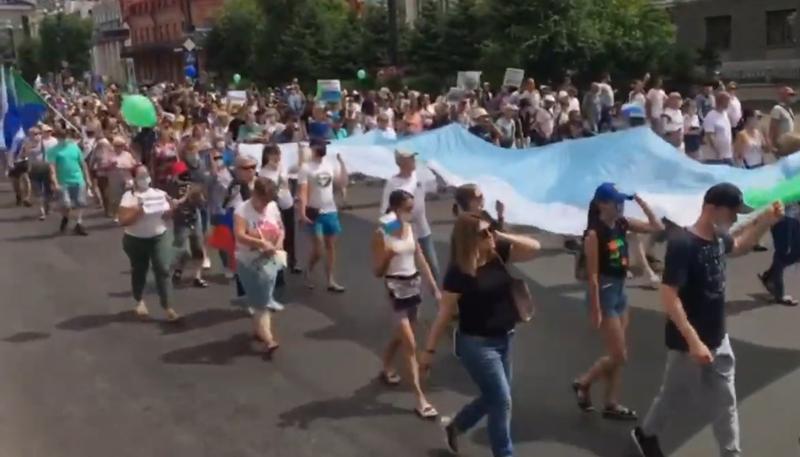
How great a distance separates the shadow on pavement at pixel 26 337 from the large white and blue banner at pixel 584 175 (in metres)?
4.58

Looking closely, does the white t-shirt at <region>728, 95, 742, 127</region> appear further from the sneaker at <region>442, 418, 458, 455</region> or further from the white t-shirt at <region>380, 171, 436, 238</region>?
the sneaker at <region>442, 418, 458, 455</region>

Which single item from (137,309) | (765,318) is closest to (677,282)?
(765,318)

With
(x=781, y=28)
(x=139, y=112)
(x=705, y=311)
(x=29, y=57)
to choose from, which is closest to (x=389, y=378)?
(x=705, y=311)

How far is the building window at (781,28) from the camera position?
140 ft

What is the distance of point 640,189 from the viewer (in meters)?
10.7

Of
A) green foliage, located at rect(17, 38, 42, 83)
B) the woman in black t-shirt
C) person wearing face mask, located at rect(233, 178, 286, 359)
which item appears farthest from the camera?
green foliage, located at rect(17, 38, 42, 83)

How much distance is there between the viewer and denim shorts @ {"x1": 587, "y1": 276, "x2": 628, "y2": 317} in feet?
24.7

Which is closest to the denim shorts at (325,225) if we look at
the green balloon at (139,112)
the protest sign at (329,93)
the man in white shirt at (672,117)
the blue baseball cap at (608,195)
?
the blue baseball cap at (608,195)

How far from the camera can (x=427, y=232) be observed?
34.7ft

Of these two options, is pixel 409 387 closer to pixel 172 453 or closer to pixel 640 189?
pixel 172 453

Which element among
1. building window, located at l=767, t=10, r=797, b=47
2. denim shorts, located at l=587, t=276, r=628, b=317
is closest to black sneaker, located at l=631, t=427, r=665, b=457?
denim shorts, located at l=587, t=276, r=628, b=317

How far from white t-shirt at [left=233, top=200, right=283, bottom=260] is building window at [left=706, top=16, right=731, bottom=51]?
39.0m

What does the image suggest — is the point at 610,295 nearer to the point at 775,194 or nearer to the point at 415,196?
the point at 775,194

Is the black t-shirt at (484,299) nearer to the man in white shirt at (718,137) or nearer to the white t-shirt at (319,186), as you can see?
the white t-shirt at (319,186)
